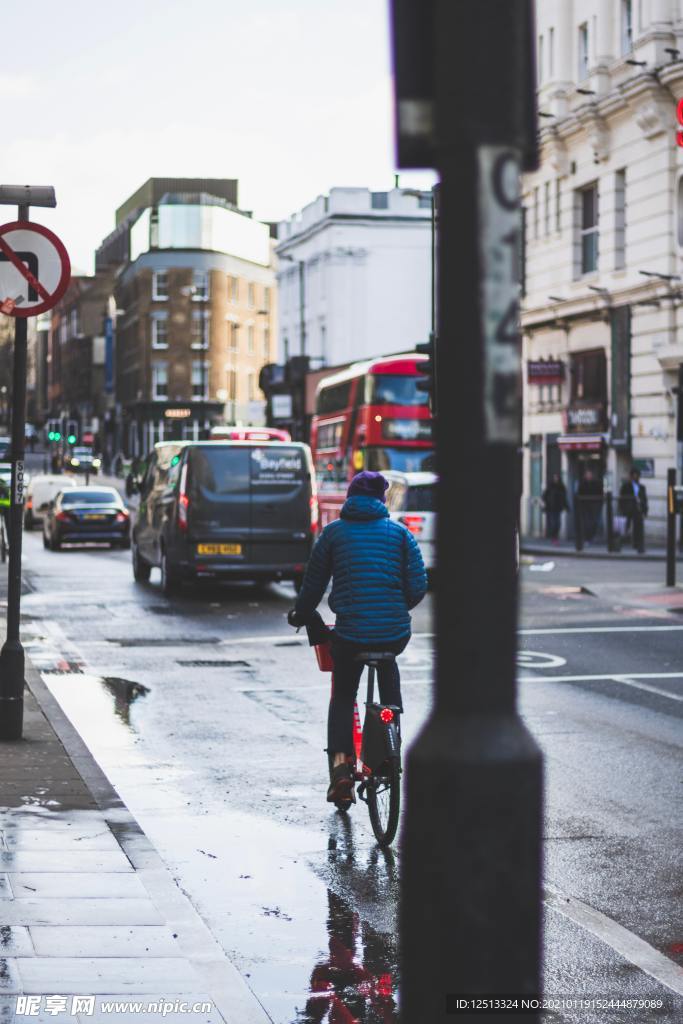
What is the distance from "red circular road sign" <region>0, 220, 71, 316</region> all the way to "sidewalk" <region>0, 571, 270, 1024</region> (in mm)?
3091

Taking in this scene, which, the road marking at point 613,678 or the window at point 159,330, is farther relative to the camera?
the window at point 159,330

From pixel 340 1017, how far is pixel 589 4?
4071cm

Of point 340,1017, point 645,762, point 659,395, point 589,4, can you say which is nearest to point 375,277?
point 589,4

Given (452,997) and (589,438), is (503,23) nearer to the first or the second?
(452,997)

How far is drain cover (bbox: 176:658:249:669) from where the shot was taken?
1592 centimetres

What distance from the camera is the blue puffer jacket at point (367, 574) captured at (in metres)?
8.31

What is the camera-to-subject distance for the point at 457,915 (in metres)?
2.62

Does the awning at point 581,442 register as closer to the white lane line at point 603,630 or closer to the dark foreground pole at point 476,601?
the white lane line at point 603,630

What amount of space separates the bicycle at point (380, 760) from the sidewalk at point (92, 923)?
1163mm

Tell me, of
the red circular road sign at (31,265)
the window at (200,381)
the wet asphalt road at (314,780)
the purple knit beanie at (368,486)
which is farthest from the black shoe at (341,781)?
the window at (200,381)

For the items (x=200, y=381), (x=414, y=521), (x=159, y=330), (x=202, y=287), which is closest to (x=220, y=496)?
(x=414, y=521)

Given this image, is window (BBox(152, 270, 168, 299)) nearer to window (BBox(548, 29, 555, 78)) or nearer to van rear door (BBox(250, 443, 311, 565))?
window (BBox(548, 29, 555, 78))

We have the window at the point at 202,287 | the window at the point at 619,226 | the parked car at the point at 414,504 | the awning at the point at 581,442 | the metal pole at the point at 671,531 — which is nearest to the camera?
the metal pole at the point at 671,531

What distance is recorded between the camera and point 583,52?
44.1 metres
